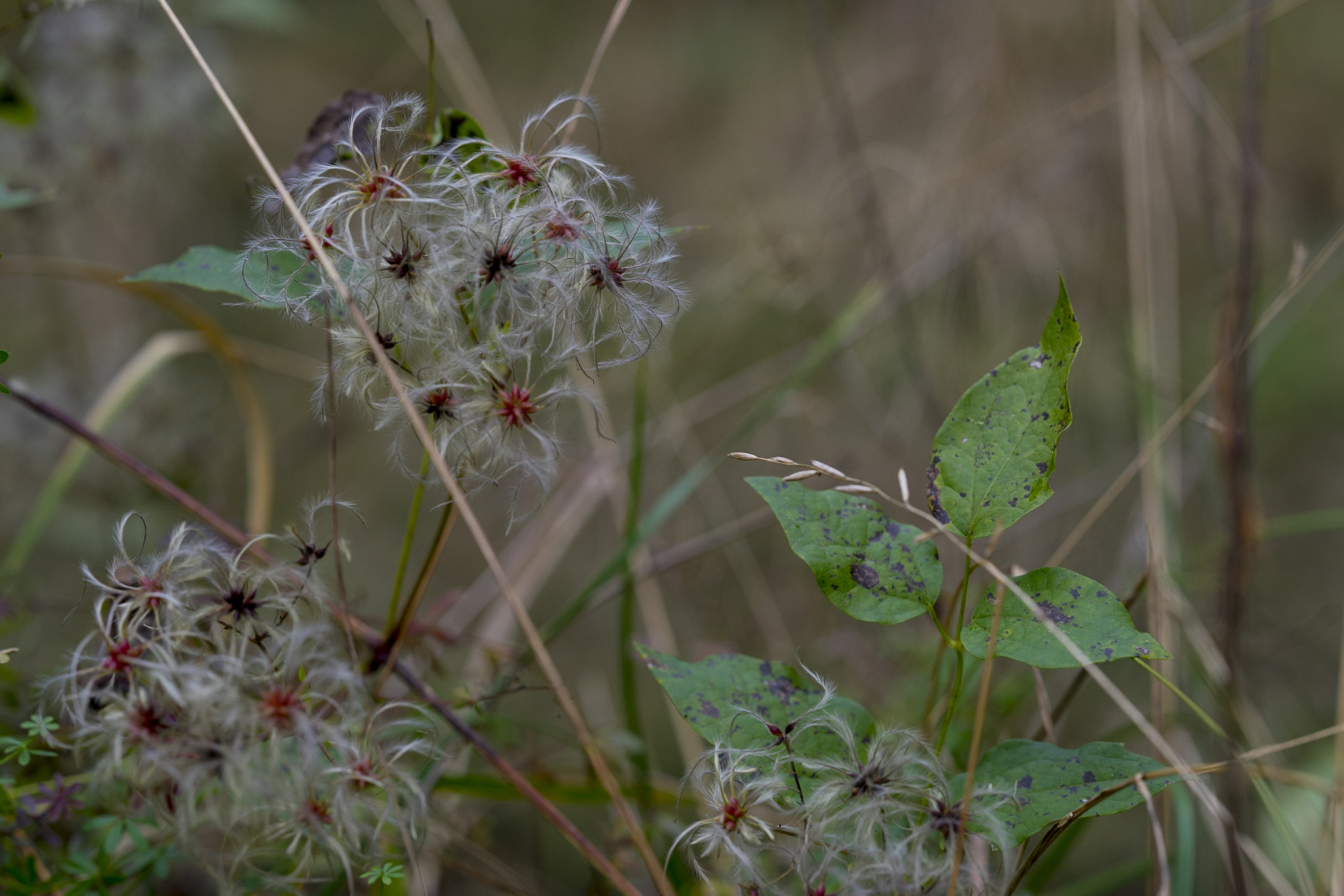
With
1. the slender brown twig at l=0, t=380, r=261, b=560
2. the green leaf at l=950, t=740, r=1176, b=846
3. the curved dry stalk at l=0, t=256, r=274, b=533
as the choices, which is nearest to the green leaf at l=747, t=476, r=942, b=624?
the green leaf at l=950, t=740, r=1176, b=846

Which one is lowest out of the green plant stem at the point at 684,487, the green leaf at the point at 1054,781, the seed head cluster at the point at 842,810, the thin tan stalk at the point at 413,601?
the green leaf at the point at 1054,781

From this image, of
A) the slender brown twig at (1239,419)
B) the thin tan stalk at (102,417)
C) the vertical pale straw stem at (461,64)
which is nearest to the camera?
the slender brown twig at (1239,419)

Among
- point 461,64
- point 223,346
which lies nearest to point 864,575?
point 223,346

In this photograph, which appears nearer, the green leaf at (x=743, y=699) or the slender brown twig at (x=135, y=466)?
the green leaf at (x=743, y=699)

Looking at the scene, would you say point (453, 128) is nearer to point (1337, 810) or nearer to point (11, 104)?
point (11, 104)

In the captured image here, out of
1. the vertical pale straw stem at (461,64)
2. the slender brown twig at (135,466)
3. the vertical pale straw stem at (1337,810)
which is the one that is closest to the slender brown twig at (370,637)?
the slender brown twig at (135,466)

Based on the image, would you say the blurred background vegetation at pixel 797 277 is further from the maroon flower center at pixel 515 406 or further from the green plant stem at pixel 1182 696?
the maroon flower center at pixel 515 406

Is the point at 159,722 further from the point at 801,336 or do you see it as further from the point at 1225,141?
the point at 801,336

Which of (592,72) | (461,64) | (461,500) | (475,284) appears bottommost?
(461,500)
